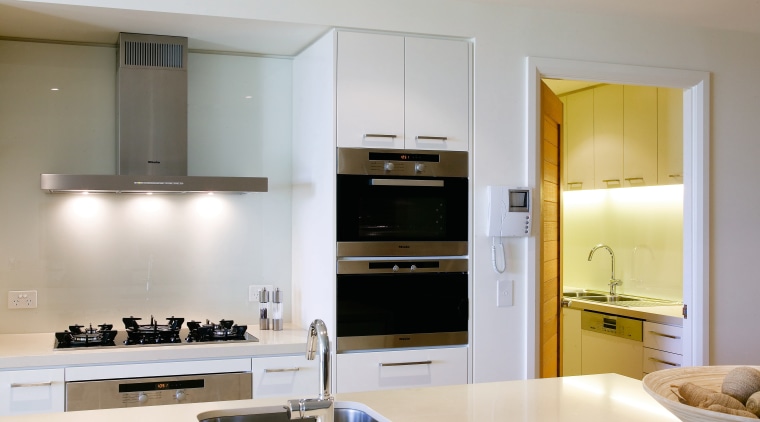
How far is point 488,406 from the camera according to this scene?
235 centimetres

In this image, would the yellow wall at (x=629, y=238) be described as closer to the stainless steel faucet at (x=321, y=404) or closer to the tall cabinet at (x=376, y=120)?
the tall cabinet at (x=376, y=120)

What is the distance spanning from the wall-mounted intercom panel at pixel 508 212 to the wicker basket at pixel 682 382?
1.94 metres

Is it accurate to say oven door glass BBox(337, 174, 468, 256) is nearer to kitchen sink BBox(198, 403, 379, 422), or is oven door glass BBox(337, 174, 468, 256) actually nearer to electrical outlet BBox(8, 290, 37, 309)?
kitchen sink BBox(198, 403, 379, 422)

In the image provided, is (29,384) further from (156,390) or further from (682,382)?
(682,382)

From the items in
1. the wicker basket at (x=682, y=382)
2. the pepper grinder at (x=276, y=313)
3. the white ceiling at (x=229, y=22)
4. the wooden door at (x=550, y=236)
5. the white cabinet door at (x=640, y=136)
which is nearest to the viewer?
the wicker basket at (x=682, y=382)

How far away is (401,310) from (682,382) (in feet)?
6.60

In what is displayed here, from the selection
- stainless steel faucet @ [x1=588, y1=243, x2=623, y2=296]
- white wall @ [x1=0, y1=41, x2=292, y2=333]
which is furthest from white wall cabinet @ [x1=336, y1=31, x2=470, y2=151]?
stainless steel faucet @ [x1=588, y1=243, x2=623, y2=296]

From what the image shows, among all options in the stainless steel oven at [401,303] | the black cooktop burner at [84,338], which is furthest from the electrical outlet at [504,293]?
the black cooktop burner at [84,338]

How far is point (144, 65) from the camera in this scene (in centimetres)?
388

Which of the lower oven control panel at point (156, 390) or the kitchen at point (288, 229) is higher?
the kitchen at point (288, 229)

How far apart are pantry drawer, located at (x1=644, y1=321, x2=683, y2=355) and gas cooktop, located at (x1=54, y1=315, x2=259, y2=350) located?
2587 mm

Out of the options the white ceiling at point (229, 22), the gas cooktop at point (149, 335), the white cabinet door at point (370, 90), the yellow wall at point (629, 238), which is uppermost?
the white ceiling at point (229, 22)

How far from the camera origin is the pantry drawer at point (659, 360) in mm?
4812

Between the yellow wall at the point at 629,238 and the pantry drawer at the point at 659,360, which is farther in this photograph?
the yellow wall at the point at 629,238
